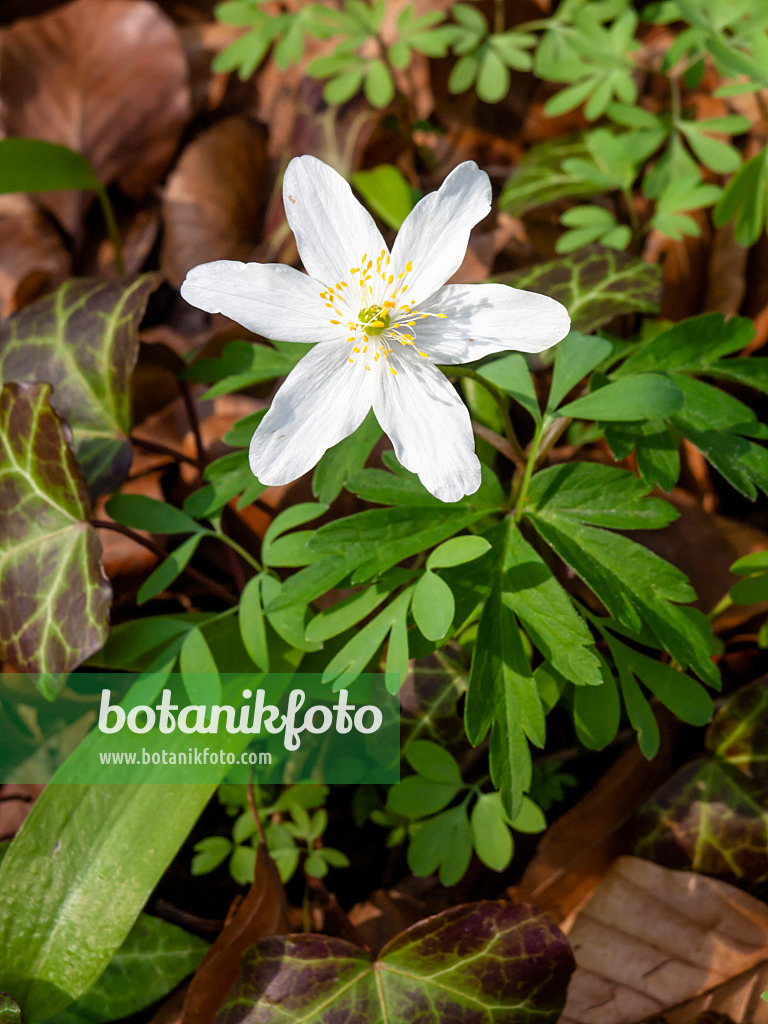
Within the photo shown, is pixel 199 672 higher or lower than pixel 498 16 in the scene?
lower

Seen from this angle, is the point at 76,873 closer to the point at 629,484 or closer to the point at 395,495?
the point at 395,495

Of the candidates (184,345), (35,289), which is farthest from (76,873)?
(35,289)

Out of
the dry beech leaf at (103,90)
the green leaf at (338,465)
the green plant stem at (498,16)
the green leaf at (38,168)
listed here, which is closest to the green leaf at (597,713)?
the green leaf at (338,465)

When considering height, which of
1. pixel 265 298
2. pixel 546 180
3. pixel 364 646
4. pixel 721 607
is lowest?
pixel 721 607

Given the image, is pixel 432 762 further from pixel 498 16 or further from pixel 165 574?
pixel 498 16

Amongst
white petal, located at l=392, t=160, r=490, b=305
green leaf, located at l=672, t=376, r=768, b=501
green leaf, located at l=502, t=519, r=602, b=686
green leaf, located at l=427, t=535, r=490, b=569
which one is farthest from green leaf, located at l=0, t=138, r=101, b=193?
green leaf, located at l=672, t=376, r=768, b=501

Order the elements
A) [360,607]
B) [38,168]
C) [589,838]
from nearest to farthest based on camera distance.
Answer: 1. [360,607]
2. [589,838]
3. [38,168]

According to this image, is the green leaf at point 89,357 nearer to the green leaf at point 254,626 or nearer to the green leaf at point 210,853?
the green leaf at point 254,626

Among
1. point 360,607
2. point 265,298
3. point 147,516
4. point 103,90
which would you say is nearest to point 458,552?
point 360,607
